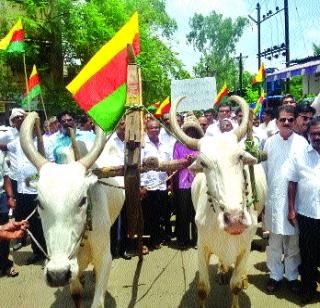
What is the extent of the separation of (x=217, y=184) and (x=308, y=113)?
2.84 metres

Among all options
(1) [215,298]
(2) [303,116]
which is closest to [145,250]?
(1) [215,298]

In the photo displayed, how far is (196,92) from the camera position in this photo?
768cm

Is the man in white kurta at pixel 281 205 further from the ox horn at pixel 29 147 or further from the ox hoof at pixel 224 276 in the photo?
the ox horn at pixel 29 147

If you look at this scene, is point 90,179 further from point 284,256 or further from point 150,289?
point 284,256

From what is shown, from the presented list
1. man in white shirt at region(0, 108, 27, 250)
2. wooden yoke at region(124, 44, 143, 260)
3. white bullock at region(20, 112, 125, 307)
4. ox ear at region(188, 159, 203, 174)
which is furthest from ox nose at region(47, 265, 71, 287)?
man in white shirt at region(0, 108, 27, 250)

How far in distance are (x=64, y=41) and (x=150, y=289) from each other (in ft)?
50.9

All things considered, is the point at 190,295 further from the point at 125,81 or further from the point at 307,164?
the point at 125,81

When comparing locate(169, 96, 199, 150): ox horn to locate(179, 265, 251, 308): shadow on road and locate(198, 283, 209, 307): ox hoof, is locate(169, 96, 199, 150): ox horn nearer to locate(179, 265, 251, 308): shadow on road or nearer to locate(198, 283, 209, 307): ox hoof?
locate(198, 283, 209, 307): ox hoof

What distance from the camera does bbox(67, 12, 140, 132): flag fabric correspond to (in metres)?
3.72

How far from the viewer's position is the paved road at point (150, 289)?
4801mm

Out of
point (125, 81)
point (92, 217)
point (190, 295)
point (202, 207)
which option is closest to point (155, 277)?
point (190, 295)

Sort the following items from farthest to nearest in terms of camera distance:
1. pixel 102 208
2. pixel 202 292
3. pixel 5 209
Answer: pixel 5 209 → pixel 202 292 → pixel 102 208

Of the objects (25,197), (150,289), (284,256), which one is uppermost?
(25,197)

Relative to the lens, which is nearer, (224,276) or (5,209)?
(224,276)
